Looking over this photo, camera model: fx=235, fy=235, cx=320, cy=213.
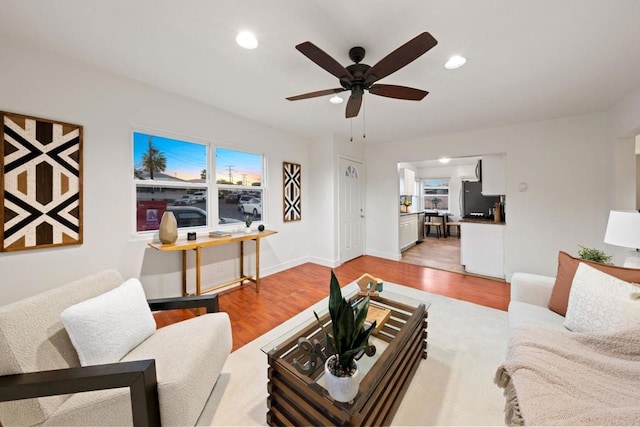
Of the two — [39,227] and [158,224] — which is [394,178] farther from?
[39,227]

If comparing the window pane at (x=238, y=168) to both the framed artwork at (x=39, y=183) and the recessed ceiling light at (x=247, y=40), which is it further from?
the recessed ceiling light at (x=247, y=40)

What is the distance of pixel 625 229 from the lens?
1758 millimetres

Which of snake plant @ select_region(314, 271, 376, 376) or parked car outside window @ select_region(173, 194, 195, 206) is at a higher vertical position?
parked car outside window @ select_region(173, 194, 195, 206)

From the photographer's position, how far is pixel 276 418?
128 centimetres

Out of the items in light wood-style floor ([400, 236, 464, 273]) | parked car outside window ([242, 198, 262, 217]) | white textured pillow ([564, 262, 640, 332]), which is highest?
parked car outside window ([242, 198, 262, 217])

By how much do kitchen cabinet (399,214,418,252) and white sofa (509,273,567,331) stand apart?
10.8 feet

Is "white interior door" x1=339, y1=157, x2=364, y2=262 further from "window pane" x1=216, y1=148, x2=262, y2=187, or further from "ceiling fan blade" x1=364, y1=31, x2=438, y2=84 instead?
"ceiling fan blade" x1=364, y1=31, x2=438, y2=84

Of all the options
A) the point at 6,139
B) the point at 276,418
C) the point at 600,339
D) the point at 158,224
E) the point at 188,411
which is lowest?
the point at 276,418

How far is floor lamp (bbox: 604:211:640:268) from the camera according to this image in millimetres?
1697

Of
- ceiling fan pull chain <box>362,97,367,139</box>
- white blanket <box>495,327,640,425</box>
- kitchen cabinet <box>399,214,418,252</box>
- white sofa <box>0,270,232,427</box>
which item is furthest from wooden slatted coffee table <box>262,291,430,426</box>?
kitchen cabinet <box>399,214,418,252</box>

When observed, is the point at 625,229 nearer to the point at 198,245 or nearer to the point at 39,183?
the point at 198,245

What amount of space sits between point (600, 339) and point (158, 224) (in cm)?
367

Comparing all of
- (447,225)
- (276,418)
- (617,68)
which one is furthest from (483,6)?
(447,225)

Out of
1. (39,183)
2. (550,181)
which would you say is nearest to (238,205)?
(39,183)
